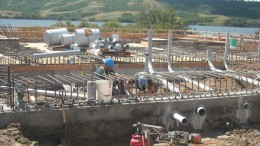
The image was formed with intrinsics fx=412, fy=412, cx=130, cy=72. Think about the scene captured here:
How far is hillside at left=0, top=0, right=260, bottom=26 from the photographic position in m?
131

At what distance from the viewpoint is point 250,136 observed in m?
10.9

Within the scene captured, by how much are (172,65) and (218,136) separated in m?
6.69

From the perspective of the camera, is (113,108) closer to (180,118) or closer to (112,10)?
(180,118)

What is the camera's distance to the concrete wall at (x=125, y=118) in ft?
31.7

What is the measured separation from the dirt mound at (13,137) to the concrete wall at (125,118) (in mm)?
251

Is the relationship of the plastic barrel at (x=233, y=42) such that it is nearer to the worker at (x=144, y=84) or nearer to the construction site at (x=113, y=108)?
the construction site at (x=113, y=108)

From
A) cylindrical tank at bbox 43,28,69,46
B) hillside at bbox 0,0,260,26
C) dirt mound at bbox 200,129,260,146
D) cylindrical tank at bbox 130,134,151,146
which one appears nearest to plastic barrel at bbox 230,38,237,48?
cylindrical tank at bbox 43,28,69,46

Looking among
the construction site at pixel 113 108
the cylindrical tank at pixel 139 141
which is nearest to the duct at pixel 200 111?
the construction site at pixel 113 108

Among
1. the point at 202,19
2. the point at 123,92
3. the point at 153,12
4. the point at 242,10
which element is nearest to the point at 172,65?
the point at 123,92

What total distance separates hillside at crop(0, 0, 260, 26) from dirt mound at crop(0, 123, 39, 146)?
108 m

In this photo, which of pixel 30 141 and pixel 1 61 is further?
pixel 1 61

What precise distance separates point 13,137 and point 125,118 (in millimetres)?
2968

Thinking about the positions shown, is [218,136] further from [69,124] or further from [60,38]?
[60,38]

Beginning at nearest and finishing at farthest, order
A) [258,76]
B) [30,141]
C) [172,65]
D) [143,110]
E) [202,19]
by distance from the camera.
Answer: [30,141]
[143,110]
[258,76]
[172,65]
[202,19]
